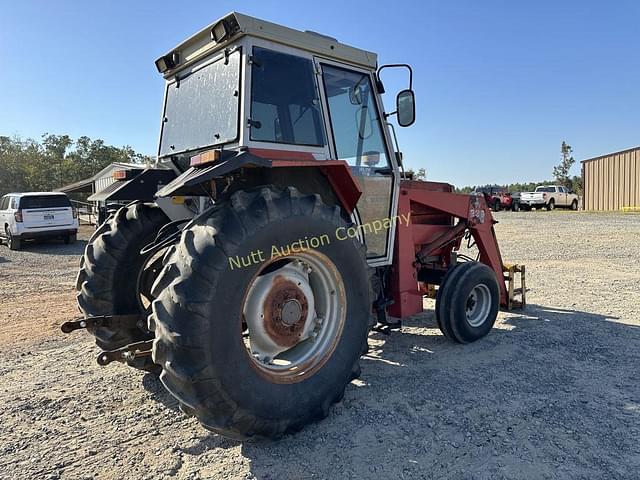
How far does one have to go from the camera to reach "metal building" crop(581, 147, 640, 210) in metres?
32.6

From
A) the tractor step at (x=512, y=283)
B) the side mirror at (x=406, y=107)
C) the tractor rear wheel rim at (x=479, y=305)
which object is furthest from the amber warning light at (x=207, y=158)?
the tractor step at (x=512, y=283)

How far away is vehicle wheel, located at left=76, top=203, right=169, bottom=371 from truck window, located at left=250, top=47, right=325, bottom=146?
1.39 meters

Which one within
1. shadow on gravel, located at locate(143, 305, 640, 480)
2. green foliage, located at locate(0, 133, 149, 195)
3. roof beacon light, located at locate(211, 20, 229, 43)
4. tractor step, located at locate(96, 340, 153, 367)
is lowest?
shadow on gravel, located at locate(143, 305, 640, 480)

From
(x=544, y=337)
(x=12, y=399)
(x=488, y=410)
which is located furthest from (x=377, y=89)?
(x=12, y=399)

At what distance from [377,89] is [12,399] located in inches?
163

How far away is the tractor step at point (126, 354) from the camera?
2.75 m

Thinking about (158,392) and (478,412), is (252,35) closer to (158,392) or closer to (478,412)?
(158,392)

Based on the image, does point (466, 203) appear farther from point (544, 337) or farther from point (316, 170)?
point (316, 170)

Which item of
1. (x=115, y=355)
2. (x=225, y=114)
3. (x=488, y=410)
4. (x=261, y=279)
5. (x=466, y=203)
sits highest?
(x=225, y=114)

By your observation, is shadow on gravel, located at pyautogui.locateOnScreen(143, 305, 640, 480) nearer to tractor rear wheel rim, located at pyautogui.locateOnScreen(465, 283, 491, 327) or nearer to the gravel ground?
the gravel ground

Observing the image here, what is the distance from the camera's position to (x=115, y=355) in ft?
9.26

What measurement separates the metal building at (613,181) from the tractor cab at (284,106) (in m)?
34.7

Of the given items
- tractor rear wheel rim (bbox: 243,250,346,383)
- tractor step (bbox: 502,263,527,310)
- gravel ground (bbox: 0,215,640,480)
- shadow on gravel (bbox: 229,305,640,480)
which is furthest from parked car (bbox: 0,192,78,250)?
tractor rear wheel rim (bbox: 243,250,346,383)

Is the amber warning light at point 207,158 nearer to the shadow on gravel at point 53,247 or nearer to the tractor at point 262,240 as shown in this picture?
the tractor at point 262,240
